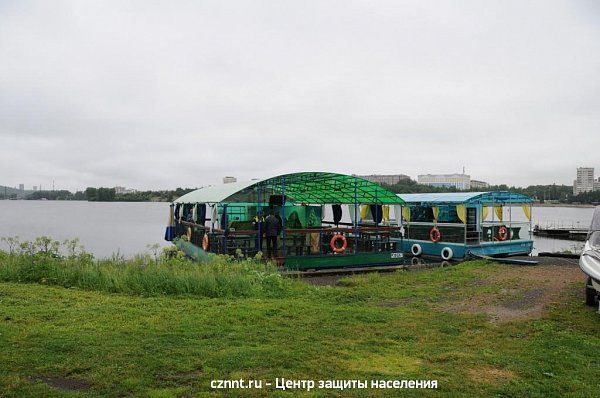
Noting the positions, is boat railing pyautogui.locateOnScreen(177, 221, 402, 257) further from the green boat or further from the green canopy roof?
the green canopy roof

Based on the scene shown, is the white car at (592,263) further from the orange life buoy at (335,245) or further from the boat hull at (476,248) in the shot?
the boat hull at (476,248)

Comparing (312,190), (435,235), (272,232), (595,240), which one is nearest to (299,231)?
(272,232)

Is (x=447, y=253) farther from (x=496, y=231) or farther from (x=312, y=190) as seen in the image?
(x=312, y=190)

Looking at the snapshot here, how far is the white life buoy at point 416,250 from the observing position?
22.3 m

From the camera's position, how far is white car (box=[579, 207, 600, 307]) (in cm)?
807

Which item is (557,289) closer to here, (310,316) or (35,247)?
(310,316)

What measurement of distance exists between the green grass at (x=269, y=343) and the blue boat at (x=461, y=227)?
1095 cm

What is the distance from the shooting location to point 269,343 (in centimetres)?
622

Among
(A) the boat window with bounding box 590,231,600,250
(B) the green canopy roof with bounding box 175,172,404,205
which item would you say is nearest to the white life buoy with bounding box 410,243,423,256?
(B) the green canopy roof with bounding box 175,172,404,205

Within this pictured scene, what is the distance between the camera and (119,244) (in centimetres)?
3812

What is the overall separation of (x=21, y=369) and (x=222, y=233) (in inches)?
448

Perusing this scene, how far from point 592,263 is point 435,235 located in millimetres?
13225

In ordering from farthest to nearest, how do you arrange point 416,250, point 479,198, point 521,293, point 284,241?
point 416,250 → point 479,198 → point 284,241 → point 521,293

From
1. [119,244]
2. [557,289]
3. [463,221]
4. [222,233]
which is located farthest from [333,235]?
[119,244]
